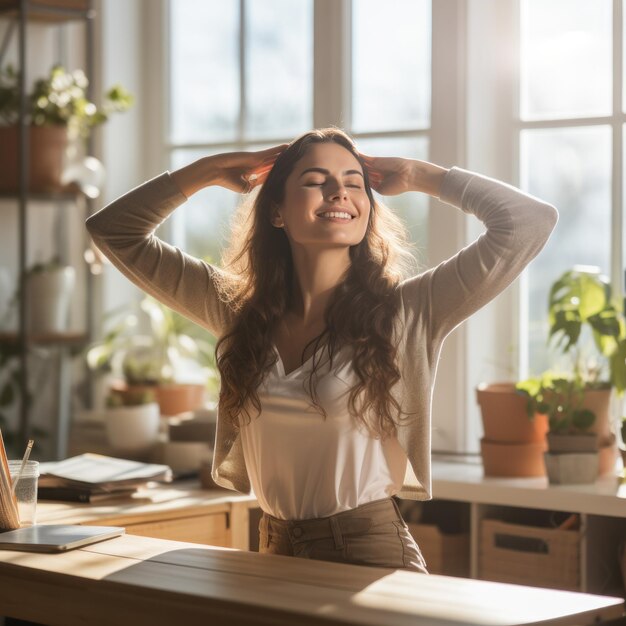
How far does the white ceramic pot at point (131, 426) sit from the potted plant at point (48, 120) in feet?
2.88

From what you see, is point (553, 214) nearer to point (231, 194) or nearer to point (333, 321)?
point (333, 321)

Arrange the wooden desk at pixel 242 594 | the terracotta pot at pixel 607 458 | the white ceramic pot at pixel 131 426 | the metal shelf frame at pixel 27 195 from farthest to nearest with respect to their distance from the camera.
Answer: the metal shelf frame at pixel 27 195
the white ceramic pot at pixel 131 426
the terracotta pot at pixel 607 458
the wooden desk at pixel 242 594

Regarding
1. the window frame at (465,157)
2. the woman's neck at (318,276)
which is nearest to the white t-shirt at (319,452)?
the woman's neck at (318,276)

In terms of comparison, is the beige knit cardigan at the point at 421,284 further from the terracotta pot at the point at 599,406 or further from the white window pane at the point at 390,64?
the white window pane at the point at 390,64

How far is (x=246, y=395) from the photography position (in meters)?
2.05

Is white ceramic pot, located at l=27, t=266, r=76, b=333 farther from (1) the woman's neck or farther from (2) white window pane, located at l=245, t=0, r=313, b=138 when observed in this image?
(1) the woman's neck

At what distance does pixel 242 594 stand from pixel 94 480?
3.82ft

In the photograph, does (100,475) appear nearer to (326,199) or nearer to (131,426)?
(131,426)

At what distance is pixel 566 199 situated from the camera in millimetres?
3324

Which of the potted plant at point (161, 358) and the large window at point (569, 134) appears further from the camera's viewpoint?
the potted plant at point (161, 358)

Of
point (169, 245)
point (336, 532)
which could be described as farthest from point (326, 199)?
point (336, 532)

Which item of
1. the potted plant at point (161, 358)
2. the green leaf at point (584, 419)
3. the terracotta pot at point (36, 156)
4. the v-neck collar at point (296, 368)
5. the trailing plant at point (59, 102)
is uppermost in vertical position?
the trailing plant at point (59, 102)

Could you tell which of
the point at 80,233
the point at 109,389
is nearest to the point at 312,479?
the point at 109,389

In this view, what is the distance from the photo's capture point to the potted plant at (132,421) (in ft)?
11.3
